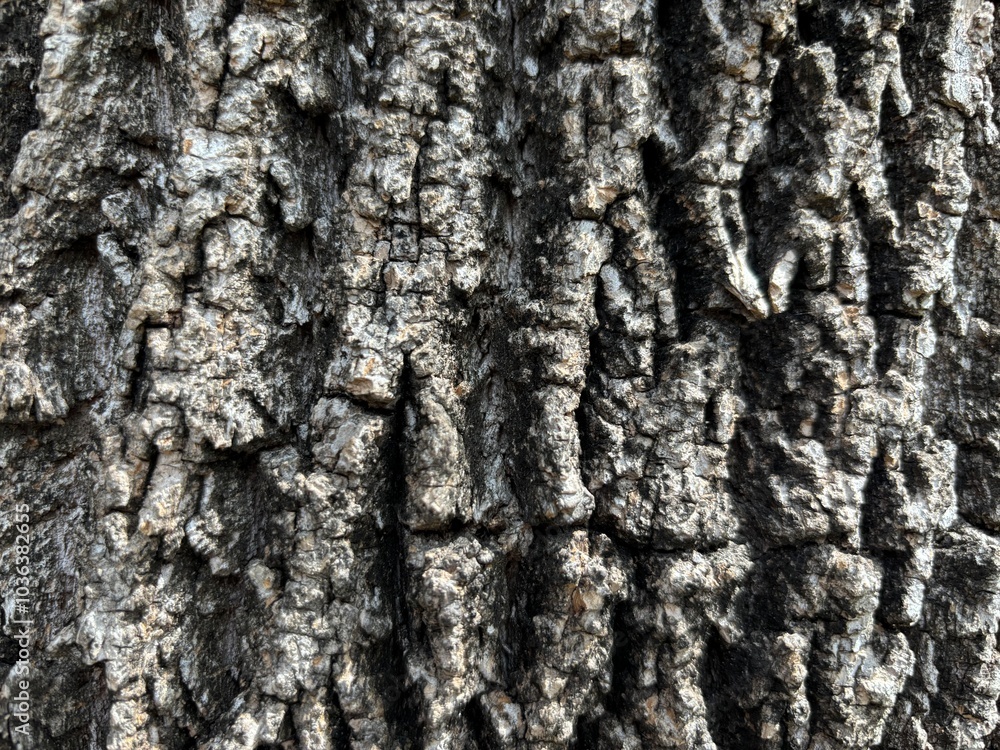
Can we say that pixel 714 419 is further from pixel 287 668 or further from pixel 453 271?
pixel 287 668

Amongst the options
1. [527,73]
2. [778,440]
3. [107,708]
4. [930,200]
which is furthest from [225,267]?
[930,200]

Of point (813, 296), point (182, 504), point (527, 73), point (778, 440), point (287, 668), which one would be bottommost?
point (287, 668)

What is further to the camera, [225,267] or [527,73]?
[527,73]

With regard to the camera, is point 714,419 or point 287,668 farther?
point 714,419

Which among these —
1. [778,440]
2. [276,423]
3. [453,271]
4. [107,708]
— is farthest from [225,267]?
[778,440]

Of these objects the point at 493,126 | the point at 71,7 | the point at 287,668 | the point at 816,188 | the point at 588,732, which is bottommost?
the point at 588,732

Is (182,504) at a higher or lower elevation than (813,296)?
lower

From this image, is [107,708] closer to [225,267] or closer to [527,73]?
[225,267]
